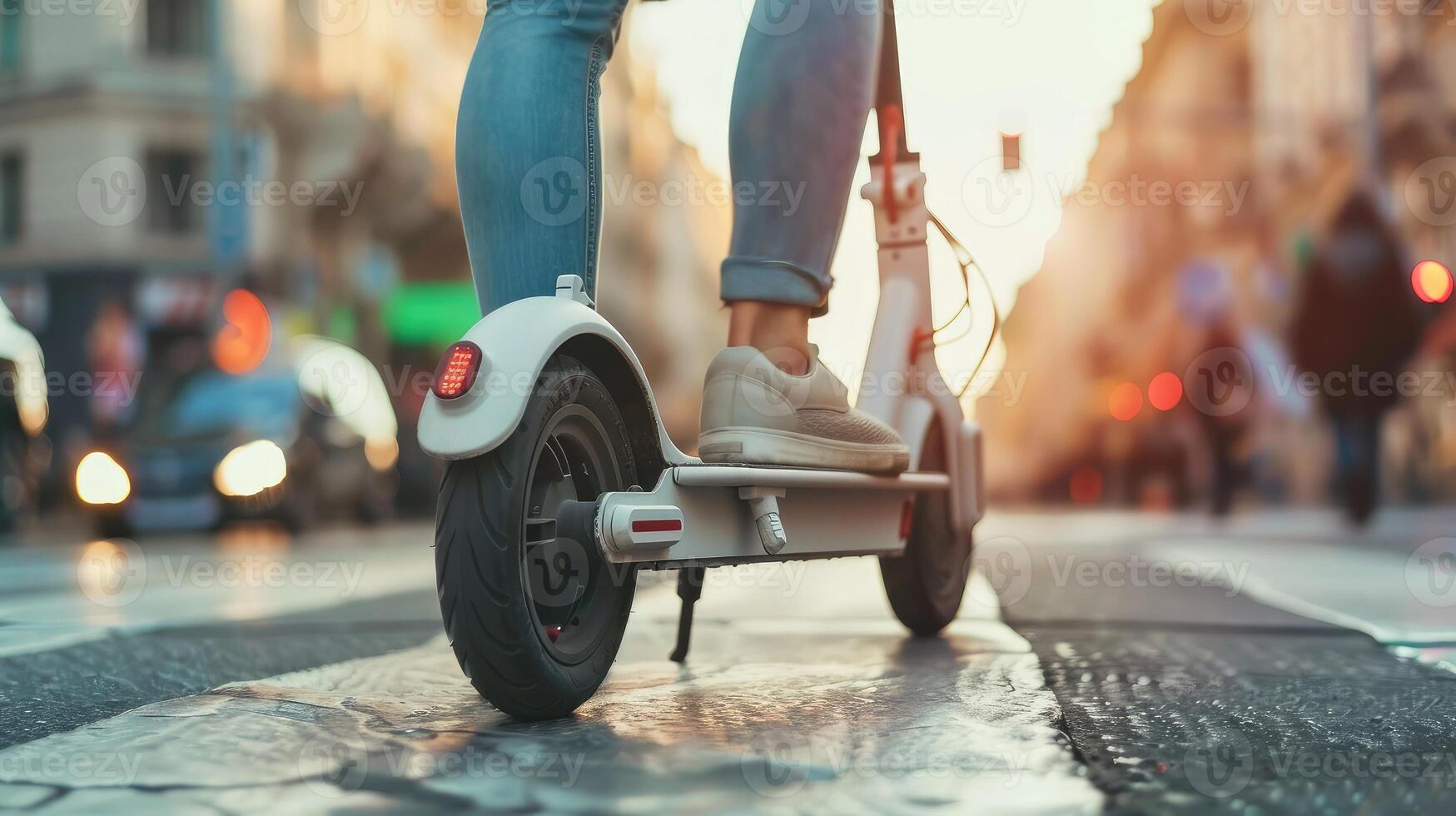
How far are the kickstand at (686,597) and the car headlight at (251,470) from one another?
9512 mm

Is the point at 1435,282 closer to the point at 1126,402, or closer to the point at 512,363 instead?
the point at 512,363

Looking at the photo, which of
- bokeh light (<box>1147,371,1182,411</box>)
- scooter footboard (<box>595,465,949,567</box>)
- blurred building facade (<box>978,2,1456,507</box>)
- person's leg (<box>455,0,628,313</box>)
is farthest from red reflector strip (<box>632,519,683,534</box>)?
bokeh light (<box>1147,371,1182,411</box>)

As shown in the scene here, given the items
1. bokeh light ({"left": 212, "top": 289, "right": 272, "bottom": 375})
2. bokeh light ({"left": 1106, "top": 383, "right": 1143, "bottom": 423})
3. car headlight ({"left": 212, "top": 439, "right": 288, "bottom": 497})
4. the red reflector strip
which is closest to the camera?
the red reflector strip

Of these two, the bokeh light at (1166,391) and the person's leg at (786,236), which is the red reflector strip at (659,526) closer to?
the person's leg at (786,236)

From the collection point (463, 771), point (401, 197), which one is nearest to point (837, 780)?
point (463, 771)

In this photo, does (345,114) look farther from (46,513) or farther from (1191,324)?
(1191,324)

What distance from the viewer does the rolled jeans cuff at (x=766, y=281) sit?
9.36 feet

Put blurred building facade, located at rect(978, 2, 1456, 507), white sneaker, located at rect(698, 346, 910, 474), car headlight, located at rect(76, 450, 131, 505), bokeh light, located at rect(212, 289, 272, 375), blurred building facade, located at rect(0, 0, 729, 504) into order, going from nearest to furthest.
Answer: white sneaker, located at rect(698, 346, 910, 474), car headlight, located at rect(76, 450, 131, 505), bokeh light, located at rect(212, 289, 272, 375), blurred building facade, located at rect(978, 2, 1456, 507), blurred building facade, located at rect(0, 0, 729, 504)

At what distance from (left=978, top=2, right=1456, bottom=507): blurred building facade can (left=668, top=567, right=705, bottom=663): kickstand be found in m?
9.97

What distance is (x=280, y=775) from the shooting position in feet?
6.44

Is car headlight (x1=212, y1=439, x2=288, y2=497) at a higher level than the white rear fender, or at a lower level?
lower

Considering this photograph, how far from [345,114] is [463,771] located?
26.0 meters

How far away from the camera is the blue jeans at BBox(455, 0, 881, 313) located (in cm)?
263

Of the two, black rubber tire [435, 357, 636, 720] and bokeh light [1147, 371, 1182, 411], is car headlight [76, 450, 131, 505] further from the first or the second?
bokeh light [1147, 371, 1182, 411]
